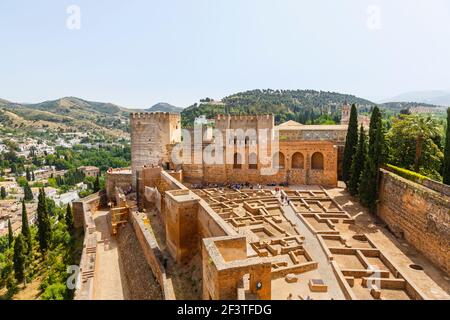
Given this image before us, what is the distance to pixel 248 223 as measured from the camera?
18734mm

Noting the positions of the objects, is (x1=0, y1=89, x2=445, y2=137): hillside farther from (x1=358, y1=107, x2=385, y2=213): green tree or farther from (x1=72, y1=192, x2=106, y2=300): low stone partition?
(x1=358, y1=107, x2=385, y2=213): green tree

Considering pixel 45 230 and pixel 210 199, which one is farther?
pixel 45 230

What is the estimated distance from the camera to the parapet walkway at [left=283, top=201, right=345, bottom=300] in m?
11.9

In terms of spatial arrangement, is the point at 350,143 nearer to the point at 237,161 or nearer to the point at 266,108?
the point at 237,161

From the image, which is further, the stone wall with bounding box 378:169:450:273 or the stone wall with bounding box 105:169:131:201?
the stone wall with bounding box 105:169:131:201

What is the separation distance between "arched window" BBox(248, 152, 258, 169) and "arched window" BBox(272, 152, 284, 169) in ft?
4.97

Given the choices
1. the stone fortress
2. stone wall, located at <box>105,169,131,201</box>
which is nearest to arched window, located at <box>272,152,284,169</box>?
the stone fortress

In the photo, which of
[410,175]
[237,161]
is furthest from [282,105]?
[410,175]

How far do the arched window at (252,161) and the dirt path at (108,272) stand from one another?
41.1 feet

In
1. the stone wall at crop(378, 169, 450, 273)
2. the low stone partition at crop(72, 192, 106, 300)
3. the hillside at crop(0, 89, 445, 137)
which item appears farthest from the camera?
the hillside at crop(0, 89, 445, 137)

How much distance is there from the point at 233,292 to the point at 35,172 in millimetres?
104678

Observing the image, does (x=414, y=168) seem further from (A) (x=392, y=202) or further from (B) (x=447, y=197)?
(B) (x=447, y=197)
